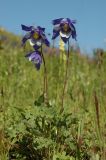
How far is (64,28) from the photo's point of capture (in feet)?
11.6

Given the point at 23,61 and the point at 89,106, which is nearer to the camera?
the point at 89,106

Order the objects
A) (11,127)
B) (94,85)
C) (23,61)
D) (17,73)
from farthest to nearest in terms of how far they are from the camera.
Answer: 1. (23,61)
2. (17,73)
3. (94,85)
4. (11,127)

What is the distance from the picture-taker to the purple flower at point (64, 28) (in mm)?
3529

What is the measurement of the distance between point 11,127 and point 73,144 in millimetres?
457

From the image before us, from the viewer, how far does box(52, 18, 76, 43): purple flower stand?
3529 mm

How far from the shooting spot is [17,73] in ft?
23.2

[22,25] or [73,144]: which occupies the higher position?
[22,25]

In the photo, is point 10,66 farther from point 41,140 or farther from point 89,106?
point 41,140

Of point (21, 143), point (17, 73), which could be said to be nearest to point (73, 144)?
point (21, 143)

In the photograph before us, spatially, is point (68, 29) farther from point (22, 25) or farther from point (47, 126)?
point (47, 126)

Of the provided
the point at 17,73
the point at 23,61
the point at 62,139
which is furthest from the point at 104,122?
the point at 23,61

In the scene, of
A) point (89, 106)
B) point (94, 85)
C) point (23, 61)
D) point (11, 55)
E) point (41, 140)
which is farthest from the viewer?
point (11, 55)

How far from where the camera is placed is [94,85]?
6621mm

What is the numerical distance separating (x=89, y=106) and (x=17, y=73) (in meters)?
1.99
